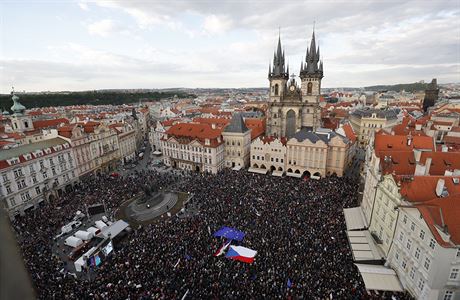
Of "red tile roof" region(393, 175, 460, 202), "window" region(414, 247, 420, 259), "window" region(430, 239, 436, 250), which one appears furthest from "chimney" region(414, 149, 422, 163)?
"window" region(430, 239, 436, 250)

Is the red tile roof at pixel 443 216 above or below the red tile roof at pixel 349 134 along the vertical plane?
above

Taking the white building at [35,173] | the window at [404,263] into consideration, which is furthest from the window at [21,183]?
the window at [404,263]

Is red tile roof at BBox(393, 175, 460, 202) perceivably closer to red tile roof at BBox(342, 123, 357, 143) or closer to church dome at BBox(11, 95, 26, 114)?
red tile roof at BBox(342, 123, 357, 143)

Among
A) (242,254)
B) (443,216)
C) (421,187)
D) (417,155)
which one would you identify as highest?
(417,155)

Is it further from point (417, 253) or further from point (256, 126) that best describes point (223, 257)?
point (256, 126)

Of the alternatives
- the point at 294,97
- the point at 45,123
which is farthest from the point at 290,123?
the point at 45,123

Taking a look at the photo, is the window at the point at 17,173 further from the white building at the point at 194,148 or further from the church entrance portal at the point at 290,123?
the church entrance portal at the point at 290,123

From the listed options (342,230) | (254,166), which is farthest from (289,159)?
(342,230)
